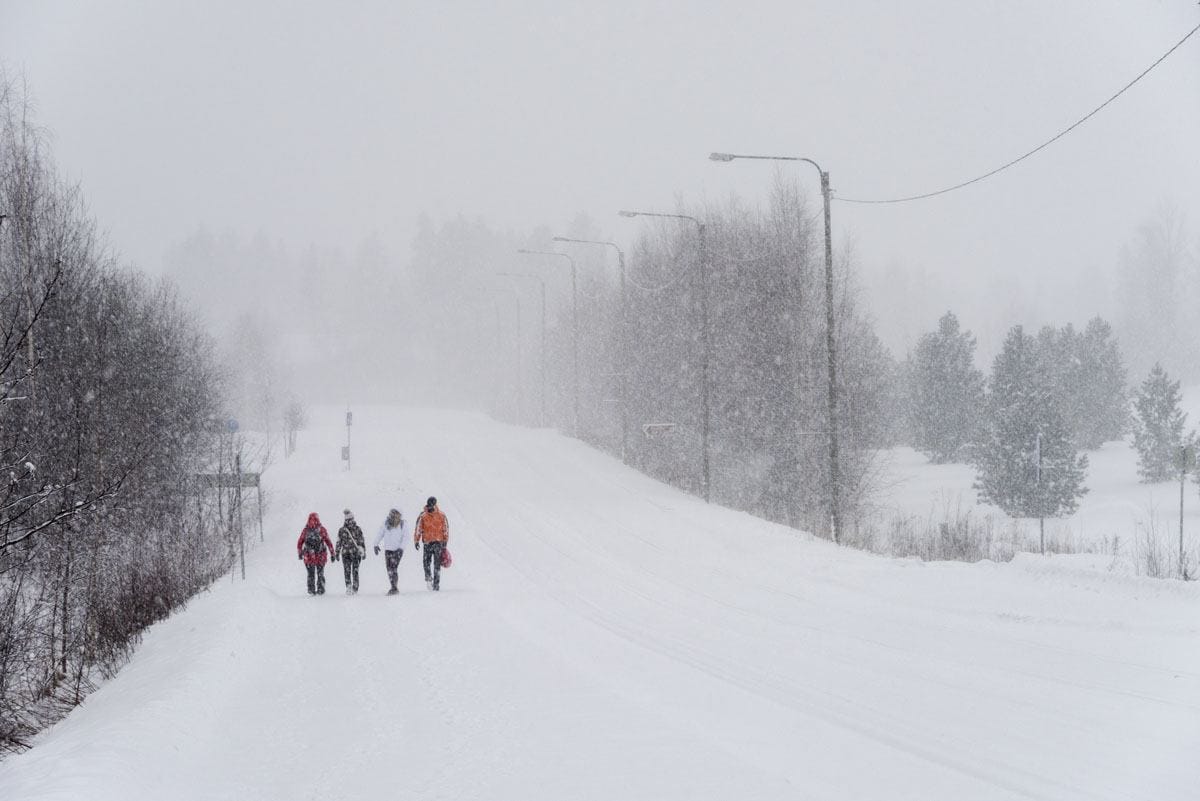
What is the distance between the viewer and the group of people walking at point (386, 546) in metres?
17.9

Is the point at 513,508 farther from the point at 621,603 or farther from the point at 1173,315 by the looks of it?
the point at 1173,315

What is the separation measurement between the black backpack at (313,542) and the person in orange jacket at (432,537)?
5.93ft

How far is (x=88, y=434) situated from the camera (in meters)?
23.4

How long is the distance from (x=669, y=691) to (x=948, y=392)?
2269 inches

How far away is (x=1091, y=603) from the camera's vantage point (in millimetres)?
12297

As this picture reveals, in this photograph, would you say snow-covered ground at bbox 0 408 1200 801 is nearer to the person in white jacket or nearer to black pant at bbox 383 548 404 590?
black pant at bbox 383 548 404 590

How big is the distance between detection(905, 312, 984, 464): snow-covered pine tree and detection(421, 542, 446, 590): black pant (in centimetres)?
5020

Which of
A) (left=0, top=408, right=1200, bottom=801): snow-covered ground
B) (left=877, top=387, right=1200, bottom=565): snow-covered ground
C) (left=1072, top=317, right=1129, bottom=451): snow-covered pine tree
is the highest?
(left=1072, top=317, right=1129, bottom=451): snow-covered pine tree

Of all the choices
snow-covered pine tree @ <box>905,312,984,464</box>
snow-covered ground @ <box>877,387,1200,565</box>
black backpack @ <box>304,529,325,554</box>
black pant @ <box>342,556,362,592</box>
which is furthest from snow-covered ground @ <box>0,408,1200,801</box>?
snow-covered pine tree @ <box>905,312,984,464</box>

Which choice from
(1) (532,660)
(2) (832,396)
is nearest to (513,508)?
(2) (832,396)

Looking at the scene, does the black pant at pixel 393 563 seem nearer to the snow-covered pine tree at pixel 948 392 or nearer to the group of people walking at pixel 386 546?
the group of people walking at pixel 386 546

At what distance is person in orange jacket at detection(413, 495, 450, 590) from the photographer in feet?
58.6

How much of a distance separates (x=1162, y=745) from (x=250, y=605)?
13.1m

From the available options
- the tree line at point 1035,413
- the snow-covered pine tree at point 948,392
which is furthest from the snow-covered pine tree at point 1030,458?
the snow-covered pine tree at point 948,392
